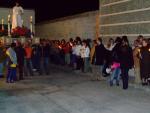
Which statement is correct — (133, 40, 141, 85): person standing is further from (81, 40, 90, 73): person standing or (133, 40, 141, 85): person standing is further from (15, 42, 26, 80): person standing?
(15, 42, 26, 80): person standing

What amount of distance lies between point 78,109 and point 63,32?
2022 cm

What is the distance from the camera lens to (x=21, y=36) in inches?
902

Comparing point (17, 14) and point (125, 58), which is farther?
point (17, 14)

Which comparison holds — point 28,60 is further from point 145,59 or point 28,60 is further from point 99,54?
point 145,59

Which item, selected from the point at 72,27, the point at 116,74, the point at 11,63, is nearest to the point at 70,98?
the point at 116,74

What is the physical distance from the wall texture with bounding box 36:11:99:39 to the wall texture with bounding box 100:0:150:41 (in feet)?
6.92

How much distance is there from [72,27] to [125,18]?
9.71 m

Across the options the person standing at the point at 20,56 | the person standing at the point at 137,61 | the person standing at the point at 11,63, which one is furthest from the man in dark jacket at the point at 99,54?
the person standing at the point at 11,63

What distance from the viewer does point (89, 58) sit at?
19812mm

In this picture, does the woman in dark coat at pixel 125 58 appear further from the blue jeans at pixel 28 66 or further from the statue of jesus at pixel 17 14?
the statue of jesus at pixel 17 14

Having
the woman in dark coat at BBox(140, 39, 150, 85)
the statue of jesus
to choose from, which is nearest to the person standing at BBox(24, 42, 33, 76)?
the statue of jesus

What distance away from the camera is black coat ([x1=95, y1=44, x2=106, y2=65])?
17797 mm

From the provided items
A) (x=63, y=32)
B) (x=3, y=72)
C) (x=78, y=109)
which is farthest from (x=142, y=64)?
(x=63, y=32)

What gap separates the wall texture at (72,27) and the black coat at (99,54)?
6.06 meters
